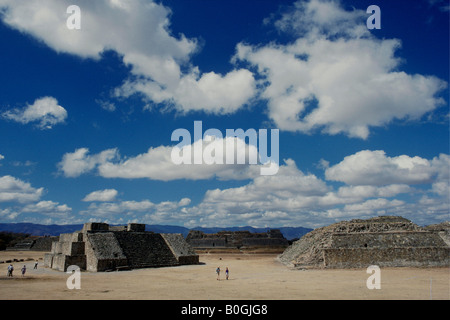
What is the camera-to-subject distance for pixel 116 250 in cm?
3409

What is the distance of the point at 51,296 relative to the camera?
17.9 m

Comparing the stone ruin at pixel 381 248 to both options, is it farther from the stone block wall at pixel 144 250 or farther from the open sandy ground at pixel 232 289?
the stone block wall at pixel 144 250

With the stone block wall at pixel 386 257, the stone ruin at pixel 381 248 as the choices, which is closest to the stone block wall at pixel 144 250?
the stone ruin at pixel 381 248

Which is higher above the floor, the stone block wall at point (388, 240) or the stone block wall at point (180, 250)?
the stone block wall at point (388, 240)

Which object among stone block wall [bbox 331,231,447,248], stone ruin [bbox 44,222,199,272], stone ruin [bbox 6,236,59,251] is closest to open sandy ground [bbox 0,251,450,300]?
stone ruin [bbox 44,222,199,272]

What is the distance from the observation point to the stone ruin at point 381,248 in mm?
32406

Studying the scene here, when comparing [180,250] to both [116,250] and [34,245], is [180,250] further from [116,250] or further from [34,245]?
[34,245]

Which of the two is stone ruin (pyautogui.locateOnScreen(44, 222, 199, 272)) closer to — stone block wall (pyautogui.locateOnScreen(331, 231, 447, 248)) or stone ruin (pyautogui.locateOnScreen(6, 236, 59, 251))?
stone block wall (pyautogui.locateOnScreen(331, 231, 447, 248))

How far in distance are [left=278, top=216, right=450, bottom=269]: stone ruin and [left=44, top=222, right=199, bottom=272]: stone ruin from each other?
15.9 meters

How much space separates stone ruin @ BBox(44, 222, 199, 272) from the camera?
3212 centimetres

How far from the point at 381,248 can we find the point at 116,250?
29474 mm

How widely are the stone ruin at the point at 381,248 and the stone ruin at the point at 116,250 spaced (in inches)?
Result: 624
